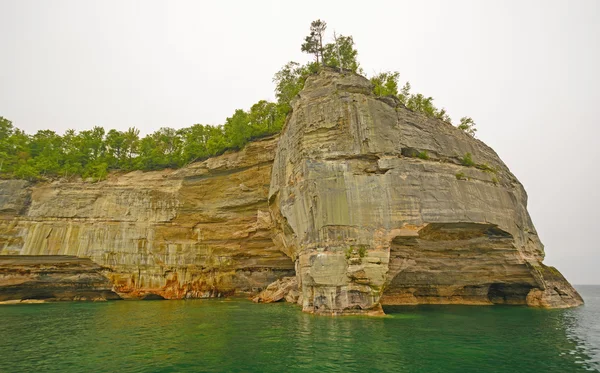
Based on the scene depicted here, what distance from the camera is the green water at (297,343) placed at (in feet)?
32.2

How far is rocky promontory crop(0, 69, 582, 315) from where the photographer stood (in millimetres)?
20672

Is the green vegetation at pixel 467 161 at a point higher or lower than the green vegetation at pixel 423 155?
higher

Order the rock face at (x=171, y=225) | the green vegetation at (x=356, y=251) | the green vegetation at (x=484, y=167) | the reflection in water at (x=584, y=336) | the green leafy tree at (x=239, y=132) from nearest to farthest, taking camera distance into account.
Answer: the reflection in water at (x=584, y=336), the green vegetation at (x=356, y=251), the green vegetation at (x=484, y=167), the rock face at (x=171, y=225), the green leafy tree at (x=239, y=132)

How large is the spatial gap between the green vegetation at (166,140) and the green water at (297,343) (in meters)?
19.3

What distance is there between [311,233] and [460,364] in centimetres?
1237

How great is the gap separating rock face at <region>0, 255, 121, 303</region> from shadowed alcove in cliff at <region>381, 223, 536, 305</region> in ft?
90.6

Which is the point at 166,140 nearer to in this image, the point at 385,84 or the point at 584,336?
the point at 385,84

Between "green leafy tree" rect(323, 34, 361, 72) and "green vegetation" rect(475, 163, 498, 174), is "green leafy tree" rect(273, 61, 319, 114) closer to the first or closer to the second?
"green leafy tree" rect(323, 34, 361, 72)

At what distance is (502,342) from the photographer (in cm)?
1306

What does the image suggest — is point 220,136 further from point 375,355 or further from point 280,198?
point 375,355

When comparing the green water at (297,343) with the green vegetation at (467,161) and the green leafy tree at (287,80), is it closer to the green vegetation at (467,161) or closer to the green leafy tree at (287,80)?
the green vegetation at (467,161)

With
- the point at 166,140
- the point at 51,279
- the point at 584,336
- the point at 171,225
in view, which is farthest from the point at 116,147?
the point at 584,336

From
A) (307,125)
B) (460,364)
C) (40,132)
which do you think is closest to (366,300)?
(460,364)

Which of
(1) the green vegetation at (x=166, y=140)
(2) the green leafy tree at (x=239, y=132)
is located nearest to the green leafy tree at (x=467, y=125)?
(1) the green vegetation at (x=166, y=140)
